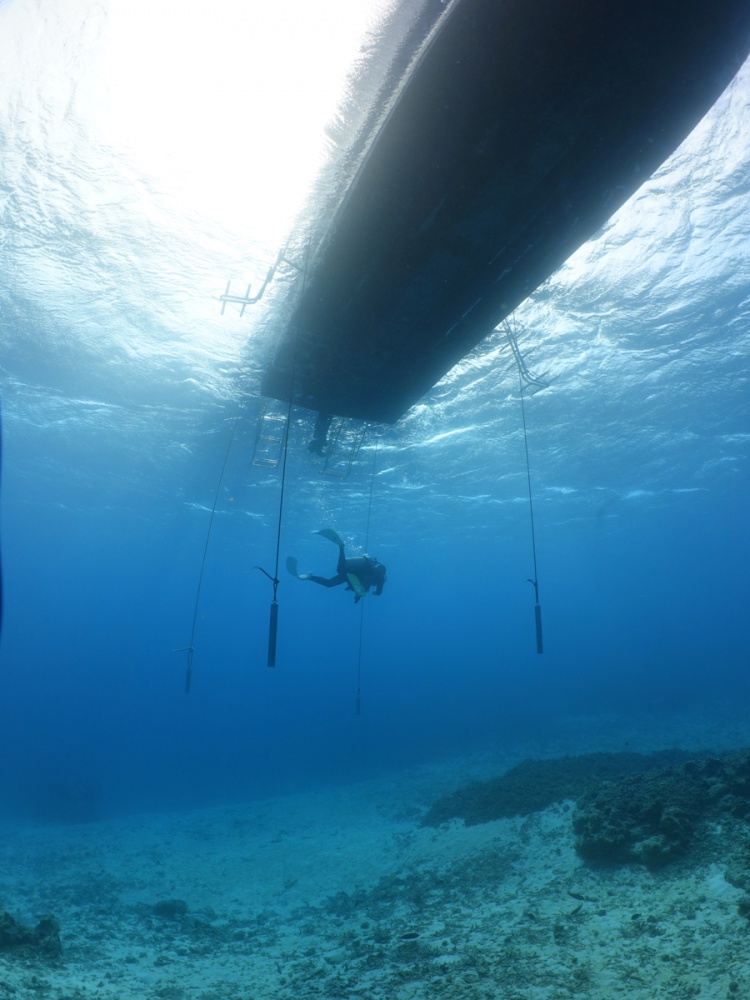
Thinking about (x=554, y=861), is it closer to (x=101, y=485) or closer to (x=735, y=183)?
(x=735, y=183)

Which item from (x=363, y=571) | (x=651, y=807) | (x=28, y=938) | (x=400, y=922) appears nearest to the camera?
(x=28, y=938)

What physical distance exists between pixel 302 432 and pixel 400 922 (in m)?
13.7

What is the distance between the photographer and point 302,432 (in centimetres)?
1772

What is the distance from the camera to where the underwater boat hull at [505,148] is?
12.4ft

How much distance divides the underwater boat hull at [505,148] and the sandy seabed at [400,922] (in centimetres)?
671

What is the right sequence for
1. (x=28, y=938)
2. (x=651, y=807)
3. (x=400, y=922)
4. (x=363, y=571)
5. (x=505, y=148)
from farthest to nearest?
1. (x=363, y=571)
2. (x=400, y=922)
3. (x=651, y=807)
4. (x=28, y=938)
5. (x=505, y=148)

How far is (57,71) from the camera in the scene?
799 cm

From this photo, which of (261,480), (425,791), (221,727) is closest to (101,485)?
(261,480)

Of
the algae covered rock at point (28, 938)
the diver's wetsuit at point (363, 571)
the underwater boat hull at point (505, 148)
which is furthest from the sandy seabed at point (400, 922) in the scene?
the underwater boat hull at point (505, 148)

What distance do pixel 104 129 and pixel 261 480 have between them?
18.6 meters

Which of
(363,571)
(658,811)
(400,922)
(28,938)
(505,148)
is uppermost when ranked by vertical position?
(505,148)

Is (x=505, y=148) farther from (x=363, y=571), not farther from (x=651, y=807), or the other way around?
(x=363, y=571)

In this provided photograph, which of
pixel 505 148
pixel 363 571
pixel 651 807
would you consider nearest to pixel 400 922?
pixel 651 807

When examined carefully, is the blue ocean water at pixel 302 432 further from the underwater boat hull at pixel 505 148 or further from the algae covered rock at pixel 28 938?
the algae covered rock at pixel 28 938
